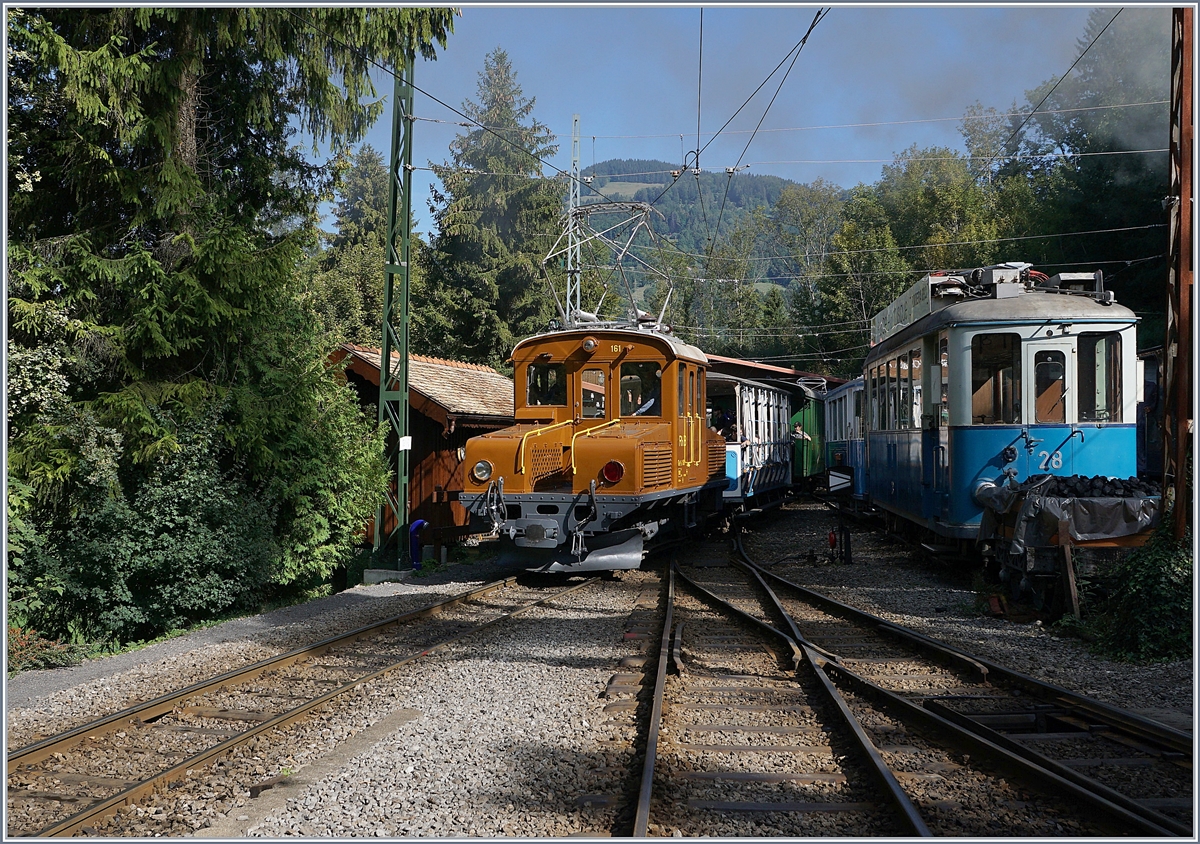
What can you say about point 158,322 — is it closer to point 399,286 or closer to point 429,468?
point 399,286

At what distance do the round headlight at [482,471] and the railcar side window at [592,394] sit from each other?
1.85 metres

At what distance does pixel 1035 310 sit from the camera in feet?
34.0

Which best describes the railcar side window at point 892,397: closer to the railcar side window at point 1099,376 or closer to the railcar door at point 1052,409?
the railcar door at point 1052,409

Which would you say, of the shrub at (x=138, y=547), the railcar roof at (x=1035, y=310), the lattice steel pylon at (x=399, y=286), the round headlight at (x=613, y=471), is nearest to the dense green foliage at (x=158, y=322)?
the shrub at (x=138, y=547)

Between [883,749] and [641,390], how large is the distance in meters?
8.20

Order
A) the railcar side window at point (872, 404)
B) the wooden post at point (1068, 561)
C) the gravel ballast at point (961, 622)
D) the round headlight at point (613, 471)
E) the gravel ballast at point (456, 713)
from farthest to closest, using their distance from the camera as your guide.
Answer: the railcar side window at point (872, 404) → the round headlight at point (613, 471) → the wooden post at point (1068, 561) → the gravel ballast at point (961, 622) → the gravel ballast at point (456, 713)

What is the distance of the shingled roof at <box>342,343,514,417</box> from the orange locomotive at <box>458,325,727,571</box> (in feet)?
12.4

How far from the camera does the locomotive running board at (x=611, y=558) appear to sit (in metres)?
12.3

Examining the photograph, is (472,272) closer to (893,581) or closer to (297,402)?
(297,402)

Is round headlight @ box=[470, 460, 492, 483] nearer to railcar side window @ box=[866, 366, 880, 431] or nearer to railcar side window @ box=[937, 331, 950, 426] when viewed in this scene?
railcar side window @ box=[937, 331, 950, 426]

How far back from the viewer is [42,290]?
1059 cm

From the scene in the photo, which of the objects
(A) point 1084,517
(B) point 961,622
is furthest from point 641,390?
(A) point 1084,517

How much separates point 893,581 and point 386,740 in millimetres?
8672

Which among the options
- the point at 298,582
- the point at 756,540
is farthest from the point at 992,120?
the point at 298,582
